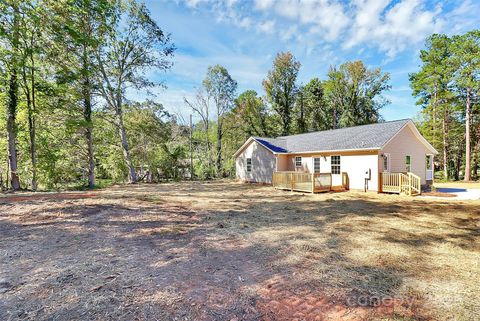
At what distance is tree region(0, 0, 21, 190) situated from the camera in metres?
10.0

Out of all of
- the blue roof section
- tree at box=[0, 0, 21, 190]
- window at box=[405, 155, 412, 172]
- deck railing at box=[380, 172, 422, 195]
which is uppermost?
tree at box=[0, 0, 21, 190]

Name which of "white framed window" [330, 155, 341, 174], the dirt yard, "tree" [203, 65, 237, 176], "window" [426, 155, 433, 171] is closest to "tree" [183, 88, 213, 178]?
A: "tree" [203, 65, 237, 176]

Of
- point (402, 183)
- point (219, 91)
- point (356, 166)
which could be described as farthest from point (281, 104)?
point (402, 183)

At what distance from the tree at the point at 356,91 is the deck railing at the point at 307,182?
1943 cm

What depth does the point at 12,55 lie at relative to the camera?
10.7 m

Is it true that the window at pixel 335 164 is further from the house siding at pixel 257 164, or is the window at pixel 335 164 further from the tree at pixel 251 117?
the tree at pixel 251 117

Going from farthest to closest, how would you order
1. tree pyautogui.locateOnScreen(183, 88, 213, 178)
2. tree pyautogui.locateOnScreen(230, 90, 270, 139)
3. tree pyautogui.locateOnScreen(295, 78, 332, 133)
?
1. tree pyautogui.locateOnScreen(295, 78, 332, 133)
2. tree pyautogui.locateOnScreen(230, 90, 270, 139)
3. tree pyautogui.locateOnScreen(183, 88, 213, 178)

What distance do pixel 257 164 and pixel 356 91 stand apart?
2081 centimetres

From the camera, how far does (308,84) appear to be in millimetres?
32094

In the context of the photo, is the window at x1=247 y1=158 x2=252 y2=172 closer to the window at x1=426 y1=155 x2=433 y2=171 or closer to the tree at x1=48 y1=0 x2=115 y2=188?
the tree at x1=48 y1=0 x2=115 y2=188

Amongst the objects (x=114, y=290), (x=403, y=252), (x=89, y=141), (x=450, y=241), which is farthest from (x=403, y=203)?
(x=89, y=141)

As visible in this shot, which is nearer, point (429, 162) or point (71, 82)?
point (71, 82)

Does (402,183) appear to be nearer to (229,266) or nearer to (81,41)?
(229,266)

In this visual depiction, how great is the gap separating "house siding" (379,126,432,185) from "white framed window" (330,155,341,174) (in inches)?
91.9
